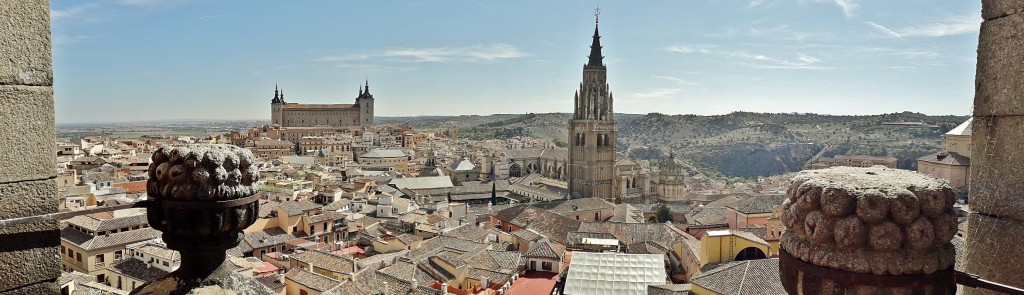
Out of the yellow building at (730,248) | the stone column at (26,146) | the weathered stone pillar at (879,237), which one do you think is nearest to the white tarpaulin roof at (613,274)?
the yellow building at (730,248)

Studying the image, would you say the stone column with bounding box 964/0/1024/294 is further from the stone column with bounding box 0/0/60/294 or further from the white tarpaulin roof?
the white tarpaulin roof

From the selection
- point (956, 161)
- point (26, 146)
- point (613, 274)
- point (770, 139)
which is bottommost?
point (613, 274)

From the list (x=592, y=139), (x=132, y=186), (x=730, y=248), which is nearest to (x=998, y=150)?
(x=730, y=248)

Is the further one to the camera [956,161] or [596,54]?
[596,54]

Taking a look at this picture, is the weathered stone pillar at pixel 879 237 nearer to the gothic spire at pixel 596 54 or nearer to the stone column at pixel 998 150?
the stone column at pixel 998 150

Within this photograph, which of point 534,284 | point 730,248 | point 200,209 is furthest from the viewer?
point 534,284

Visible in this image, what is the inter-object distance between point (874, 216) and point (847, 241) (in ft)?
0.38

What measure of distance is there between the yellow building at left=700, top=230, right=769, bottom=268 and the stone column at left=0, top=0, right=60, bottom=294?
15.4 meters

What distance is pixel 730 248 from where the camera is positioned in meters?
15.8

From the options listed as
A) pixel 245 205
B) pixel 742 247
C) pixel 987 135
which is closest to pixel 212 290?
pixel 245 205

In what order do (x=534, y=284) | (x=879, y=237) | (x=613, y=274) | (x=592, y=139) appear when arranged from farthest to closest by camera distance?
(x=592, y=139)
(x=534, y=284)
(x=613, y=274)
(x=879, y=237)

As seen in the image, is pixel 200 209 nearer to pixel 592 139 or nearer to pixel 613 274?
pixel 613 274

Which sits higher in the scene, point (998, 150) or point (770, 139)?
point (998, 150)

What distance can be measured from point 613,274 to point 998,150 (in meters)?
13.4
